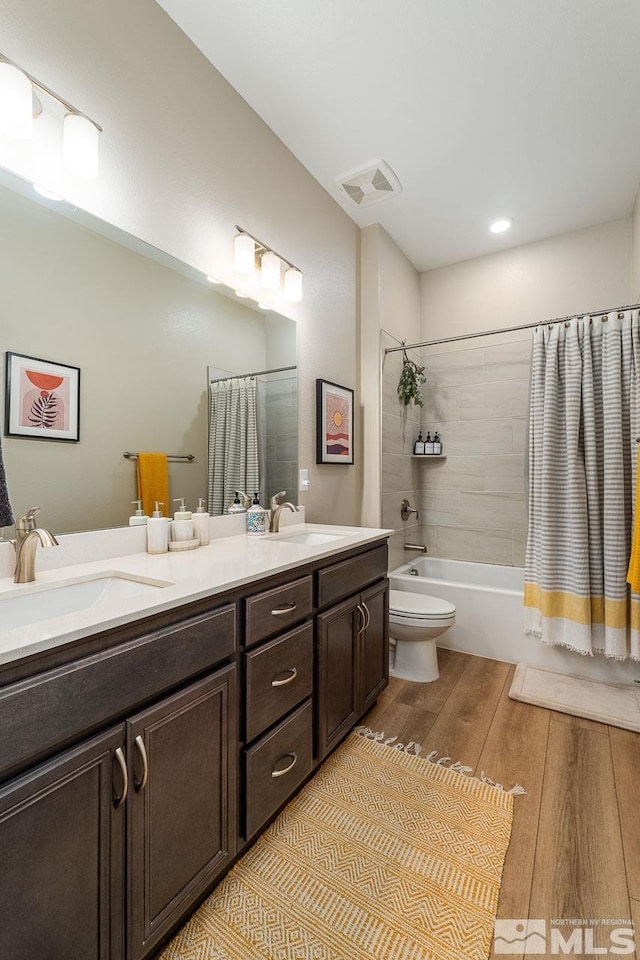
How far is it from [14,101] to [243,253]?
2.96 ft

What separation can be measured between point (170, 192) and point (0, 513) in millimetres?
1330

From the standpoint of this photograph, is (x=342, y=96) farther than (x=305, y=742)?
Yes

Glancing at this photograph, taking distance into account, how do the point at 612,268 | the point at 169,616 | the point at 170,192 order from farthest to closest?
the point at 612,268 < the point at 170,192 < the point at 169,616

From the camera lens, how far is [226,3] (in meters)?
1.57

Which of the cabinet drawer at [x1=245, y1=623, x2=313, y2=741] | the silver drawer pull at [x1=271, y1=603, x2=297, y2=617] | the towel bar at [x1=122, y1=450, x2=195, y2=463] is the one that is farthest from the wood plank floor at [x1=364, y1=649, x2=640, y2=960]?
the towel bar at [x1=122, y1=450, x2=195, y2=463]

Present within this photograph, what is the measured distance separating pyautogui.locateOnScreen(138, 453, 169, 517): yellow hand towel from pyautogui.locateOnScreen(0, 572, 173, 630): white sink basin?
366 mm

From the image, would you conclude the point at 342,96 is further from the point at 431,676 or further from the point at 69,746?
the point at 431,676

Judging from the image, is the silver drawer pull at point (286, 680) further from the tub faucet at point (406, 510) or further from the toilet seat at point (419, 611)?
the tub faucet at point (406, 510)

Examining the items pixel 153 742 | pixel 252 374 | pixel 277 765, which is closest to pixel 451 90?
pixel 252 374

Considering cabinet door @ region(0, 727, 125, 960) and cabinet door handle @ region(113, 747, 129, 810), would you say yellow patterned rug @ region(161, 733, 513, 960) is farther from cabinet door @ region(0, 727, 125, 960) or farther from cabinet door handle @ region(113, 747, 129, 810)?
cabinet door handle @ region(113, 747, 129, 810)

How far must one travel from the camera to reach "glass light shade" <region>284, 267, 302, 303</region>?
2191 millimetres

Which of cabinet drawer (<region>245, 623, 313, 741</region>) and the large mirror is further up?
the large mirror

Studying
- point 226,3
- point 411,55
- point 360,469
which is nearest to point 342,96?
point 411,55

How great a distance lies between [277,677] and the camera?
1.32m
